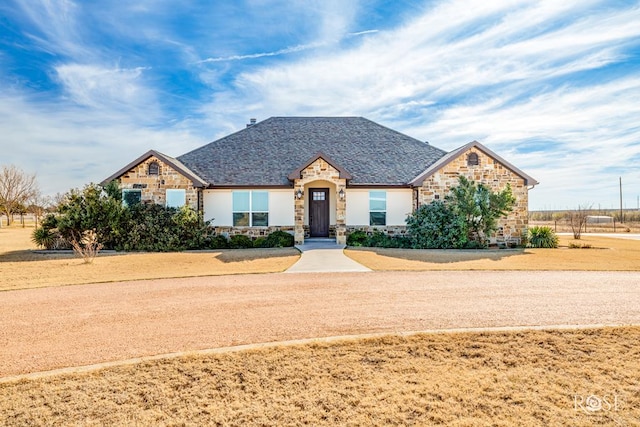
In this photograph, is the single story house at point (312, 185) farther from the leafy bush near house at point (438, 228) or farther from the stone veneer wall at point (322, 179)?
the leafy bush near house at point (438, 228)

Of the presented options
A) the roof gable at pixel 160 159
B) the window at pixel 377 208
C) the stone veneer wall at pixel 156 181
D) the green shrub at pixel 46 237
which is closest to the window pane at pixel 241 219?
the stone veneer wall at pixel 156 181

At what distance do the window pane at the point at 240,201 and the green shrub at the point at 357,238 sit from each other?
5835mm

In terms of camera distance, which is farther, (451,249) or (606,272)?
(451,249)

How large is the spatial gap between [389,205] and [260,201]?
23.3ft

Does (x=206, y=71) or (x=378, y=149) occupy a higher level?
(x=206, y=71)

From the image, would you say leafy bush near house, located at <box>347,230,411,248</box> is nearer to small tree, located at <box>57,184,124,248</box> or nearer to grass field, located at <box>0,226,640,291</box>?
grass field, located at <box>0,226,640,291</box>

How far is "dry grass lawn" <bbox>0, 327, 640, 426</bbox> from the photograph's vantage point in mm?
3629

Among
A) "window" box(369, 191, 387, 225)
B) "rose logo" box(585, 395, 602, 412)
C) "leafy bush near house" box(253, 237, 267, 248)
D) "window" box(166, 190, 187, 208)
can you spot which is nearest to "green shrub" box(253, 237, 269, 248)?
"leafy bush near house" box(253, 237, 267, 248)

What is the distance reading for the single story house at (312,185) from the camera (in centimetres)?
1955

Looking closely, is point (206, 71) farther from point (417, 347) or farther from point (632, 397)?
point (632, 397)

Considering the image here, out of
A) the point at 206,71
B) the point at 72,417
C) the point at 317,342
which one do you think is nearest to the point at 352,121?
the point at 206,71

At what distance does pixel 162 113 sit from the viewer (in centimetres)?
2003

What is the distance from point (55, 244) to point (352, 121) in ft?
62.6

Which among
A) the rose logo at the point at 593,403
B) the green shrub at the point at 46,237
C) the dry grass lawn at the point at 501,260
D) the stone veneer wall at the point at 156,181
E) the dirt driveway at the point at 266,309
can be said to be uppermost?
the stone veneer wall at the point at 156,181
